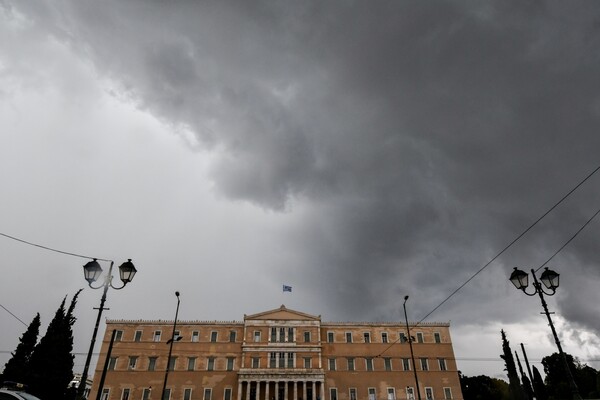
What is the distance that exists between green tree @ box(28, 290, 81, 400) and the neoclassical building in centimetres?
1275

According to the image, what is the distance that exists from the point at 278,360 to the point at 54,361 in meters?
27.7

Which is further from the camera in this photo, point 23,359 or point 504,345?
point 504,345

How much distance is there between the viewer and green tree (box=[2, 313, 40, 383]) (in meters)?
37.2

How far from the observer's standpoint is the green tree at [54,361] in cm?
3803

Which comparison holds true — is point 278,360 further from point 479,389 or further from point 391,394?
point 479,389

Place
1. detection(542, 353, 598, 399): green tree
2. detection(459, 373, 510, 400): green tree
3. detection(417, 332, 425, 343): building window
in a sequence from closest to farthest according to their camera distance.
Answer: detection(542, 353, 598, 399): green tree, detection(417, 332, 425, 343): building window, detection(459, 373, 510, 400): green tree

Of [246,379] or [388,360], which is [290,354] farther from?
[388,360]

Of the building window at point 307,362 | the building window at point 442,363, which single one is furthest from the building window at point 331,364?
the building window at point 442,363

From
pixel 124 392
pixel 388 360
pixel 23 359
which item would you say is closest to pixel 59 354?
pixel 23 359

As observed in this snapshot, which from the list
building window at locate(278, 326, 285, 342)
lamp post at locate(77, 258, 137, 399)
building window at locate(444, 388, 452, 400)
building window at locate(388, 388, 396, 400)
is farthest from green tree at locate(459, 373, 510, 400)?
lamp post at locate(77, 258, 137, 399)

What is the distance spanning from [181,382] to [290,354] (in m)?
15.5

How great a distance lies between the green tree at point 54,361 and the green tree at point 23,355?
960mm

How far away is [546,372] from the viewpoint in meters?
79.1

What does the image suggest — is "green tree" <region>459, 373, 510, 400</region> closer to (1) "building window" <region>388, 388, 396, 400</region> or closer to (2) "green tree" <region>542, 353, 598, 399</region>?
(2) "green tree" <region>542, 353, 598, 399</region>
